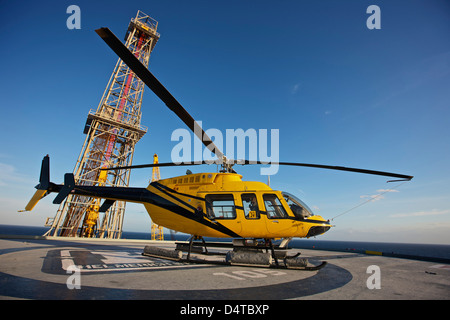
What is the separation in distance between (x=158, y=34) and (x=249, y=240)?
38294 millimetres

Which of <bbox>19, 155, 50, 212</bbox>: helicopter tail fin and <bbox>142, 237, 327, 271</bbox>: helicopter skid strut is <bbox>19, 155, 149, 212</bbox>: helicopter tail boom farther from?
<bbox>142, 237, 327, 271</bbox>: helicopter skid strut

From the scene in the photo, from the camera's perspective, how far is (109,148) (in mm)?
29172

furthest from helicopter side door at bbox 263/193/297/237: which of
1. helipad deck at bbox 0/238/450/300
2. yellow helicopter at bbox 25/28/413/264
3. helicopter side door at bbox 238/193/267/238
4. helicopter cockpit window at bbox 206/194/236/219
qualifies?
helipad deck at bbox 0/238/450/300

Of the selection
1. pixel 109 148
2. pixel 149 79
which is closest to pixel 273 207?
pixel 149 79

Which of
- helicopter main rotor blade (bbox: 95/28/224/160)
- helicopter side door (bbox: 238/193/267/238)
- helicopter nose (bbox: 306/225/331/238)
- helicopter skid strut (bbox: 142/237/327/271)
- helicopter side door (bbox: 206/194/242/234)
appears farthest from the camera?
helicopter side door (bbox: 206/194/242/234)

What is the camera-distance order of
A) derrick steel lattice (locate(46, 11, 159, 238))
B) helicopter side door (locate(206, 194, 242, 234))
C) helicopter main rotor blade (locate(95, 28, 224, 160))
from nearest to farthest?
helicopter main rotor blade (locate(95, 28, 224, 160)) < helicopter side door (locate(206, 194, 242, 234)) < derrick steel lattice (locate(46, 11, 159, 238))

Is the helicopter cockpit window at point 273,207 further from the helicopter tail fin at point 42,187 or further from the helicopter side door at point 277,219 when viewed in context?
the helicopter tail fin at point 42,187

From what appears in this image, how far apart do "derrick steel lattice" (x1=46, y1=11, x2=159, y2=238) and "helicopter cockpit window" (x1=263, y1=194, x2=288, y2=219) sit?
22.2 metres

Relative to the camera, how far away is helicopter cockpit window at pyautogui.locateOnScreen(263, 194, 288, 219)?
8587 millimetres

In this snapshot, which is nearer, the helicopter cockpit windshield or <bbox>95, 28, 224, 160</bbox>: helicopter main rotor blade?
<bbox>95, 28, 224, 160</bbox>: helicopter main rotor blade

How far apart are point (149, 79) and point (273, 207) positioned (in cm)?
668
